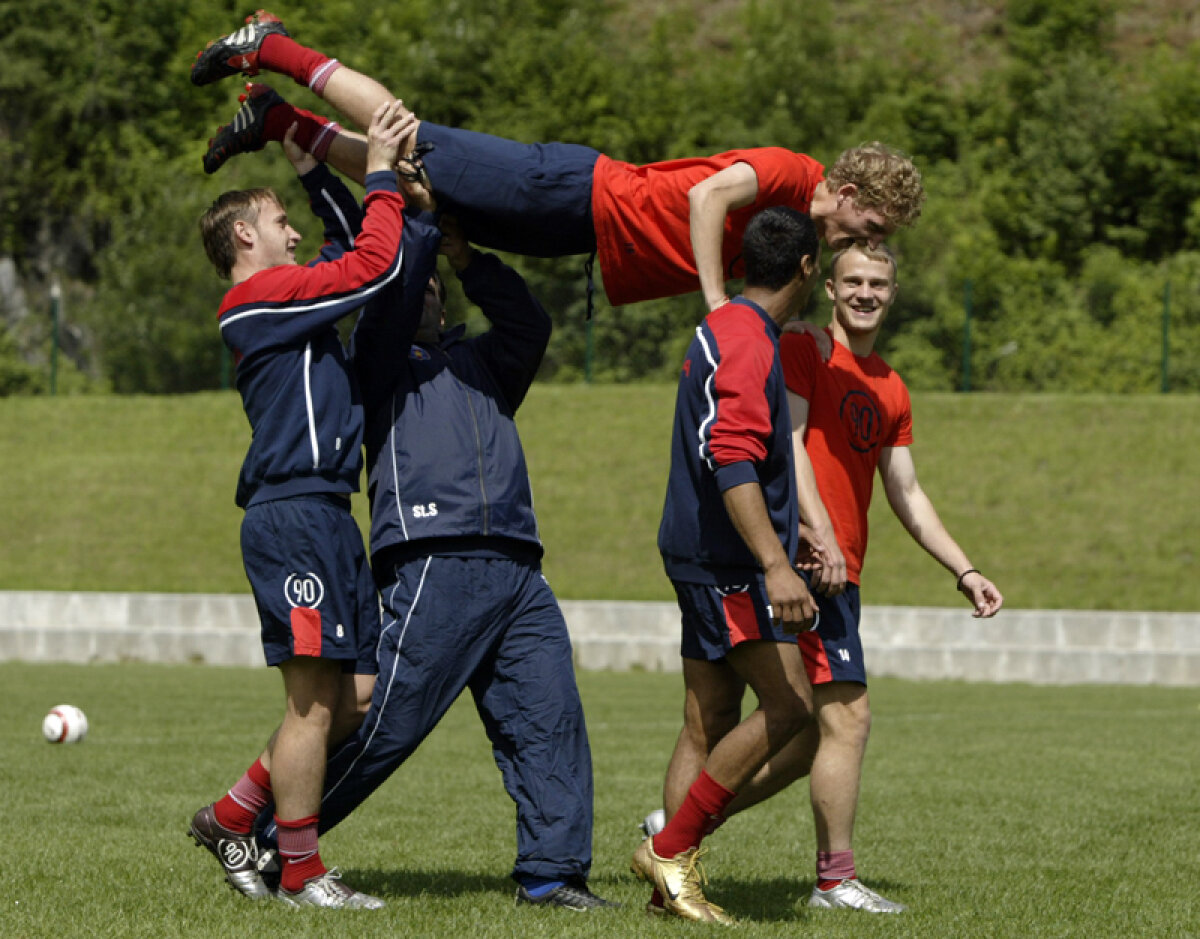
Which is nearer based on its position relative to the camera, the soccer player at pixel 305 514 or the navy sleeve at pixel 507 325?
the soccer player at pixel 305 514

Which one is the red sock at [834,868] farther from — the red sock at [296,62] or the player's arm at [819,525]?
the red sock at [296,62]

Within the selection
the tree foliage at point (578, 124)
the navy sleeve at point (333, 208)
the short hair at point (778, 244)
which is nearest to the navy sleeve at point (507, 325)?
the navy sleeve at point (333, 208)

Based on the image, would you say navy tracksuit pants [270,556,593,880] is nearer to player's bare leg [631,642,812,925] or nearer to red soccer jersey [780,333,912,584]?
player's bare leg [631,642,812,925]

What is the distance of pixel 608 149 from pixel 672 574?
148 ft

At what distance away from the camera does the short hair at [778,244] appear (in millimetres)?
5633

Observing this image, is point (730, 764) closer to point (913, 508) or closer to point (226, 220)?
point (913, 508)

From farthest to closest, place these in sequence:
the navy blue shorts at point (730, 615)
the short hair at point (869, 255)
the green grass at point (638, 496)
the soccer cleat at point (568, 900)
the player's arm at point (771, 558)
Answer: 1. the green grass at point (638, 496)
2. the short hair at point (869, 255)
3. the soccer cleat at point (568, 900)
4. the navy blue shorts at point (730, 615)
5. the player's arm at point (771, 558)

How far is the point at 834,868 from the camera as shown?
602 cm

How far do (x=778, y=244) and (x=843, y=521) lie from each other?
1.13 meters

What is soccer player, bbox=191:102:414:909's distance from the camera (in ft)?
18.1

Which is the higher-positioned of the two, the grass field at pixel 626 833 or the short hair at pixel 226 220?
the short hair at pixel 226 220

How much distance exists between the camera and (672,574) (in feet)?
18.6

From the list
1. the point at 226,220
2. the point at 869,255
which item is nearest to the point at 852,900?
the point at 869,255

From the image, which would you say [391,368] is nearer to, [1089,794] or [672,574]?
[672,574]
